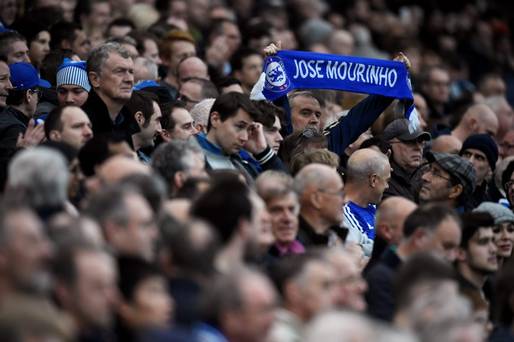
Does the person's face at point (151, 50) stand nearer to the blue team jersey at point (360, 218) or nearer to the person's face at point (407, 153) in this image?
the person's face at point (407, 153)

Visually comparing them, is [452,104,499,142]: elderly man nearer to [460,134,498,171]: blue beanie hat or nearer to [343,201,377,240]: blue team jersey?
[460,134,498,171]: blue beanie hat

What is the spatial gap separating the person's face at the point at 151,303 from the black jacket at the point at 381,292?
1.96 m

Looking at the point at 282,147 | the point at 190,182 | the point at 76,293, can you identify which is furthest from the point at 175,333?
the point at 282,147

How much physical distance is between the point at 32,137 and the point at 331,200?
2000 mm

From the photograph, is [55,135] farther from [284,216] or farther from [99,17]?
[99,17]

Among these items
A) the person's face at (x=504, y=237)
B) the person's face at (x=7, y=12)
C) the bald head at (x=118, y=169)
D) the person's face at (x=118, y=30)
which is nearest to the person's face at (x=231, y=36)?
the person's face at (x=118, y=30)

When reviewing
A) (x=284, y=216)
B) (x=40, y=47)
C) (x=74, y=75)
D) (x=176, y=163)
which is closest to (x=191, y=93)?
(x=40, y=47)

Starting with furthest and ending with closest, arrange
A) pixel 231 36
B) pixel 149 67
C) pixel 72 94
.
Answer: pixel 231 36
pixel 149 67
pixel 72 94

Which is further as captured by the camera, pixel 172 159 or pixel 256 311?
pixel 172 159

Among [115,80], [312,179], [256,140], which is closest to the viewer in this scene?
[312,179]

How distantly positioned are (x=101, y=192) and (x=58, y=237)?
23.8 inches

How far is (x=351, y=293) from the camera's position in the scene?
26.6 ft

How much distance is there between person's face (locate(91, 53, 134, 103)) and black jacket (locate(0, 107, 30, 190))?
0.62 m

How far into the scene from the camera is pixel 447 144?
45.6ft
